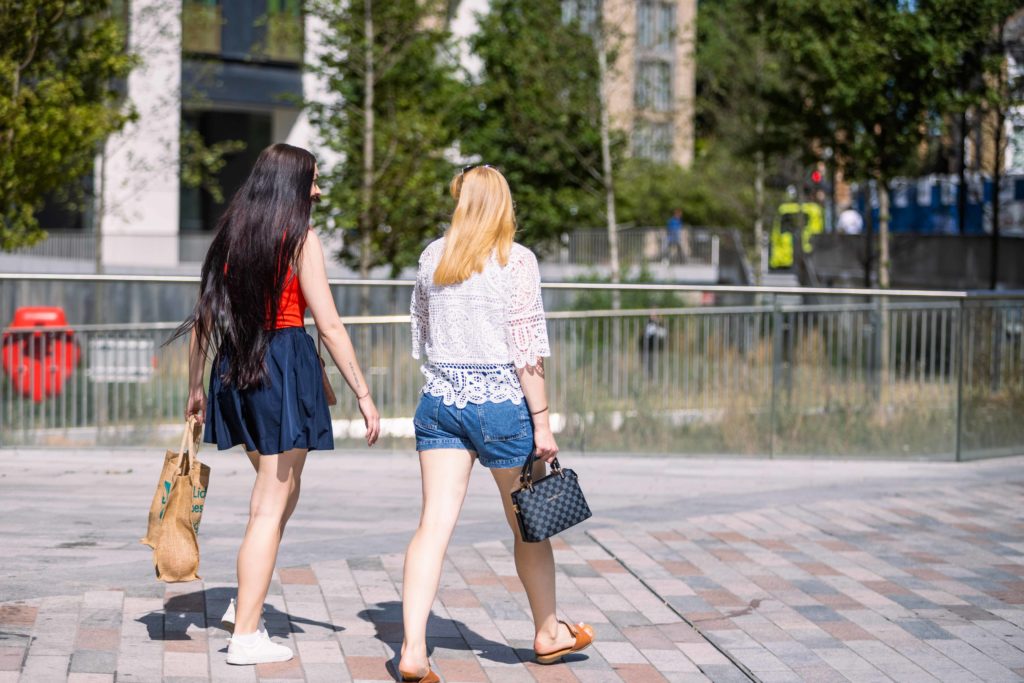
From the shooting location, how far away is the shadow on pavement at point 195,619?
5.48 metres

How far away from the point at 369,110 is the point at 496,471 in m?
15.2

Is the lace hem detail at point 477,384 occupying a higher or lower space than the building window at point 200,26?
lower

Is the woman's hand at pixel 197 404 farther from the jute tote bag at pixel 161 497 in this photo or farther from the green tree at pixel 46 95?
the green tree at pixel 46 95

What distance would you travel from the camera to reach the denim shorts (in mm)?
4793

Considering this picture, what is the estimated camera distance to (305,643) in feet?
17.6

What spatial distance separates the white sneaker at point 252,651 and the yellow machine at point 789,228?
2022 cm

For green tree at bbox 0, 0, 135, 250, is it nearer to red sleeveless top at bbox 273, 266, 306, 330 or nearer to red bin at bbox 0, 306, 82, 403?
red bin at bbox 0, 306, 82, 403

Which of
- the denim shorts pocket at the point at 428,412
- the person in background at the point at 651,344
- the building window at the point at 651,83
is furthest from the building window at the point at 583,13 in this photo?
the denim shorts pocket at the point at 428,412

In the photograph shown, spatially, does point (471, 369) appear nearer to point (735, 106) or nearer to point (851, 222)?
point (851, 222)

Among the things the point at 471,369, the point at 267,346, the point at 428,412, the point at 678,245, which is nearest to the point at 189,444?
the point at 267,346

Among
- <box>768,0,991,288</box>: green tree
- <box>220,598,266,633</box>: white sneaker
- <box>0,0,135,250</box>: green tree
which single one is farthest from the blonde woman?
<box>768,0,991,288</box>: green tree

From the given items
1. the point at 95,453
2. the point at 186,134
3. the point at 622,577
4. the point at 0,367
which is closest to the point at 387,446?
the point at 95,453

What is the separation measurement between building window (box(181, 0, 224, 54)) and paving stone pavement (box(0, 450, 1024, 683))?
1685 centimetres

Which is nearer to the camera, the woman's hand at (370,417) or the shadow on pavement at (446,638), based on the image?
the woman's hand at (370,417)
